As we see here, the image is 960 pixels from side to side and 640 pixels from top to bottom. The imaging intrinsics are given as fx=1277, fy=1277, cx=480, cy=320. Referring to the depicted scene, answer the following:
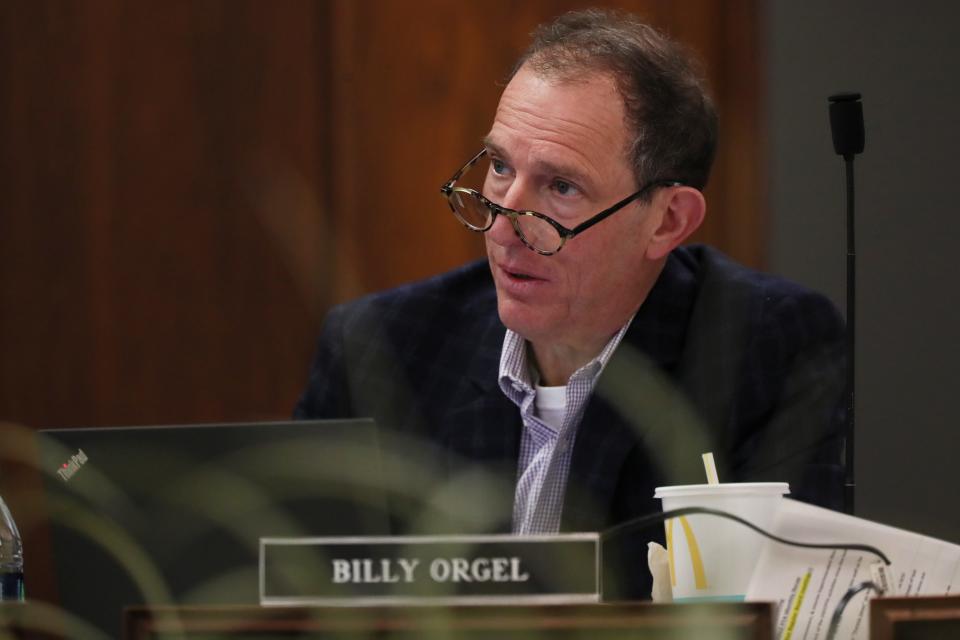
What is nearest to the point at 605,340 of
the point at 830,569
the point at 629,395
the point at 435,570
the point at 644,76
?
the point at 629,395

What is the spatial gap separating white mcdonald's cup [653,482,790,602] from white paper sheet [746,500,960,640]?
0.09 meters

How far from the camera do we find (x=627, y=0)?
7.83 feet

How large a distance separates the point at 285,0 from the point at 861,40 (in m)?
1.07

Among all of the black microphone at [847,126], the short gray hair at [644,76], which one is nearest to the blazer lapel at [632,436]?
the short gray hair at [644,76]

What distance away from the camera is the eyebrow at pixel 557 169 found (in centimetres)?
152

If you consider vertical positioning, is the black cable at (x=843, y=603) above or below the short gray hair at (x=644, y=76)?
below

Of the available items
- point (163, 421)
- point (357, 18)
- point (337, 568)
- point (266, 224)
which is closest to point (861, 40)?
point (357, 18)

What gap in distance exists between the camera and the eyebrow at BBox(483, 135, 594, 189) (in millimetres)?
1523

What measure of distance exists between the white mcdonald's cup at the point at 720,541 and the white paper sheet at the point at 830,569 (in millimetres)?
87

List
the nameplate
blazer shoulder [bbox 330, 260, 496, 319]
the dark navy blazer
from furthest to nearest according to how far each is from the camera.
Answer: blazer shoulder [bbox 330, 260, 496, 319]
the dark navy blazer
the nameplate

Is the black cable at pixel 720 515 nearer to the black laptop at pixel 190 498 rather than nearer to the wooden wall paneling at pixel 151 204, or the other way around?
the black laptop at pixel 190 498

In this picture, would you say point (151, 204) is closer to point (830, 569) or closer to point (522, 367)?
point (522, 367)

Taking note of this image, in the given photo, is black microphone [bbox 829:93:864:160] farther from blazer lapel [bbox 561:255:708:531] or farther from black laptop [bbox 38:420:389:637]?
black laptop [bbox 38:420:389:637]

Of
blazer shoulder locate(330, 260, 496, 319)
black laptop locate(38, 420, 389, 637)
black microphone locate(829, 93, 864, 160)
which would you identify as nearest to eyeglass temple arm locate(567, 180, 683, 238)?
blazer shoulder locate(330, 260, 496, 319)
